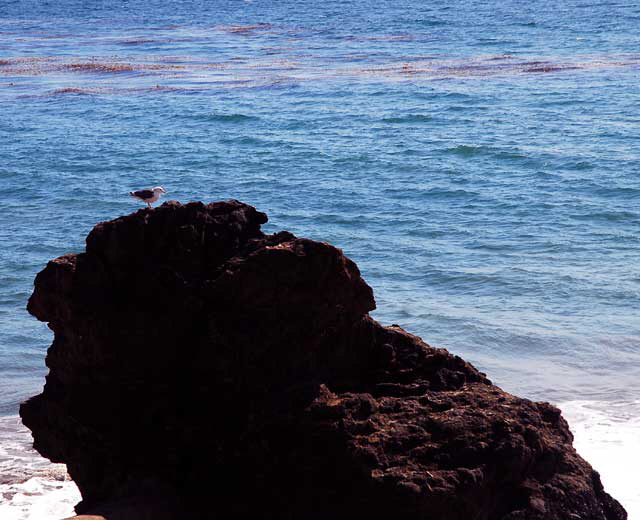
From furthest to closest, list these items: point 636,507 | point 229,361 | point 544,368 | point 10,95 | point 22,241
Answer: point 10,95 < point 22,241 < point 544,368 < point 636,507 < point 229,361

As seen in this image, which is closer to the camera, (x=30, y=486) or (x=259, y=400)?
(x=259, y=400)

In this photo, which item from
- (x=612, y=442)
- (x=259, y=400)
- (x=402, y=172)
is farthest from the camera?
(x=402, y=172)

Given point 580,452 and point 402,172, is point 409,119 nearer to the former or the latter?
point 402,172

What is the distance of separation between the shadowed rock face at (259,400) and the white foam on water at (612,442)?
181 cm

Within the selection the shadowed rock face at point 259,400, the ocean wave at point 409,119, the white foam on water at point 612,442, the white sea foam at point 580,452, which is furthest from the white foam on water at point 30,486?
the ocean wave at point 409,119

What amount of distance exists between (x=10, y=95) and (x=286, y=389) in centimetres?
2641

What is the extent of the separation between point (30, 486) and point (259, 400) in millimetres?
3267

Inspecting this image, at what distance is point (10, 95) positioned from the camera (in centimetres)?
3014

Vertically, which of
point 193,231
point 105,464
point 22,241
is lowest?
point 22,241

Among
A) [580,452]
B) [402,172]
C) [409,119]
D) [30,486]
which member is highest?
[409,119]

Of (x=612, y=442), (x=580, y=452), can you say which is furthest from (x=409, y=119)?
(x=580, y=452)

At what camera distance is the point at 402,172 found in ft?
67.8

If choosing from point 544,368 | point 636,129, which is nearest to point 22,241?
point 544,368

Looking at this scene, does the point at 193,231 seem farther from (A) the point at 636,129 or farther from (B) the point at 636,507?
(A) the point at 636,129
